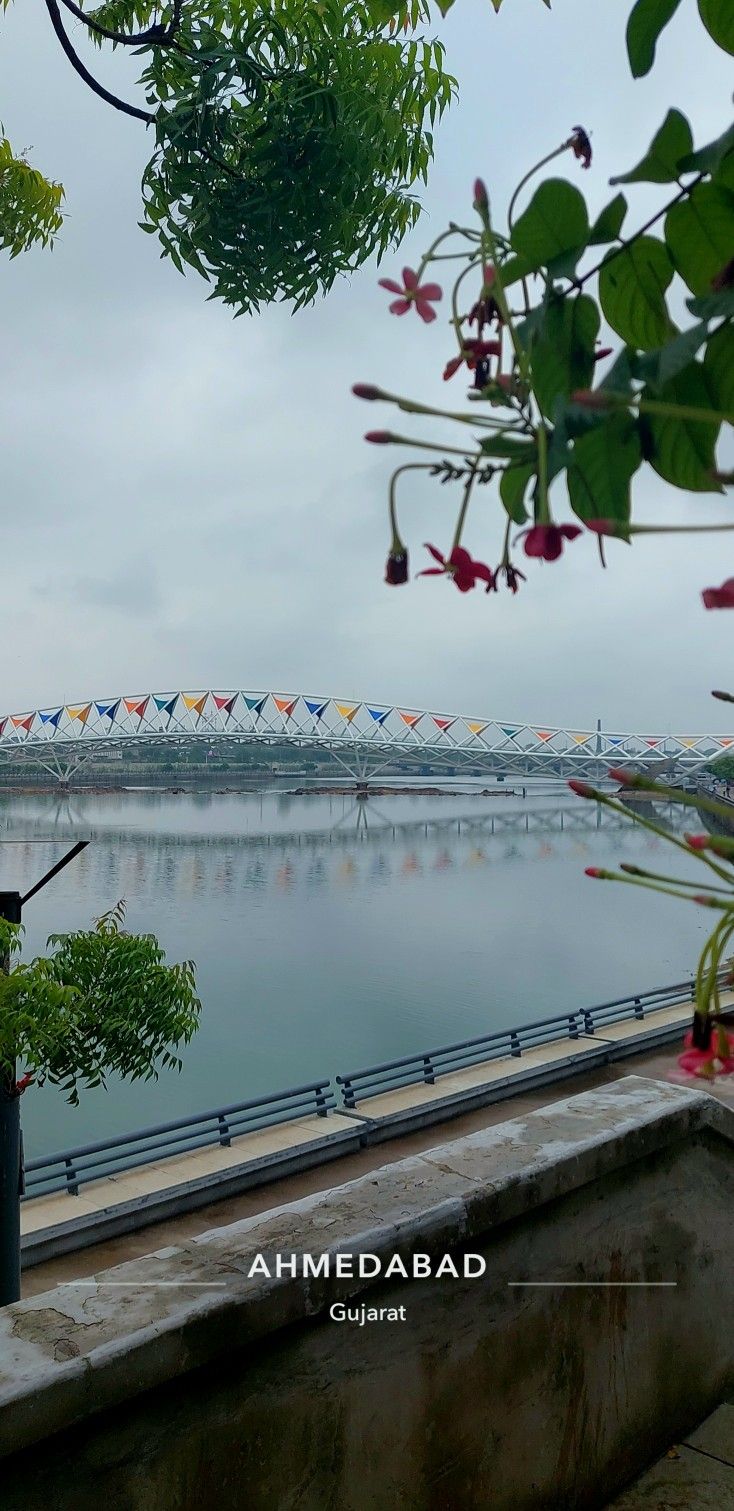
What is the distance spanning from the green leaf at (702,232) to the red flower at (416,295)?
0.35 feet

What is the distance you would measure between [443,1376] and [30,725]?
115 feet

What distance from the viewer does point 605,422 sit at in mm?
435

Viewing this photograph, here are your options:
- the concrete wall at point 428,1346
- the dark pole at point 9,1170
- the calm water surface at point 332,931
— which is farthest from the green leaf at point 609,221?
the calm water surface at point 332,931

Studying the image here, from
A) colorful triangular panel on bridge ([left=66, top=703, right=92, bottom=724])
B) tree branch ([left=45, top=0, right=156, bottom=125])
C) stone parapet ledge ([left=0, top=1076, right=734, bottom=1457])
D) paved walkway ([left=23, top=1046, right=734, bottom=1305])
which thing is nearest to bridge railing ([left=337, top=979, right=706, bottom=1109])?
paved walkway ([left=23, top=1046, right=734, bottom=1305])

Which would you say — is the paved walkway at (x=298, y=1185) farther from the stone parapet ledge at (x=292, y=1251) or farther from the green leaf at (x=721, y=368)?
the green leaf at (x=721, y=368)

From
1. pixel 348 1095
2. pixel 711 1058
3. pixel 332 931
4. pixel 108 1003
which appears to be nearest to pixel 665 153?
pixel 711 1058

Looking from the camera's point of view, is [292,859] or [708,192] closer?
[708,192]

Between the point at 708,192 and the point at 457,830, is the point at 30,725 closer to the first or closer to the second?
the point at 457,830

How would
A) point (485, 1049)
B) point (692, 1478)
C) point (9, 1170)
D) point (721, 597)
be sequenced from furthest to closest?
1. point (485, 1049)
2. point (9, 1170)
3. point (692, 1478)
4. point (721, 597)

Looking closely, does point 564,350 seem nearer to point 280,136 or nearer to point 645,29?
point 645,29

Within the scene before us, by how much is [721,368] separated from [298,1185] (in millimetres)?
5488

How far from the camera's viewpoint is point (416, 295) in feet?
1.52

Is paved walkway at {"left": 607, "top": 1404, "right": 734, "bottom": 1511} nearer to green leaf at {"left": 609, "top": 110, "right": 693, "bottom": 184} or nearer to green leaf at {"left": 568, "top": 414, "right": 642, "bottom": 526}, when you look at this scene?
green leaf at {"left": 568, "top": 414, "right": 642, "bottom": 526}

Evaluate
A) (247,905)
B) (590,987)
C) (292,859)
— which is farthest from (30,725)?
(590,987)
